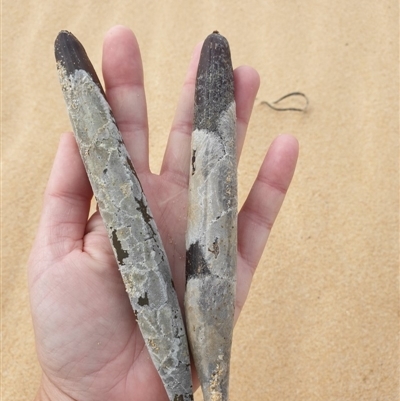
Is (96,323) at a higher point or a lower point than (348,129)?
lower

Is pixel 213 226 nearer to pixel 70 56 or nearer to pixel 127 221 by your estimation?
pixel 127 221

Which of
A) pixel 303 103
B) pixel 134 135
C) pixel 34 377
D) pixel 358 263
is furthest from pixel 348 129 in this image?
pixel 34 377

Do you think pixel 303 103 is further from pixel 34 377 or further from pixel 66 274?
pixel 34 377

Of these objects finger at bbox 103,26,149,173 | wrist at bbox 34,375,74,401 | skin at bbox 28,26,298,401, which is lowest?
wrist at bbox 34,375,74,401

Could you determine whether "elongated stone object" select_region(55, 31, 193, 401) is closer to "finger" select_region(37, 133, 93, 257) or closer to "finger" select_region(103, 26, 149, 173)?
"finger" select_region(37, 133, 93, 257)

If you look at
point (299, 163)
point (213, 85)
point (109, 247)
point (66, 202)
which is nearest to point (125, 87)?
point (213, 85)

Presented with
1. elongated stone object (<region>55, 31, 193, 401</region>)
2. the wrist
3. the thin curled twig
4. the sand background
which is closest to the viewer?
elongated stone object (<region>55, 31, 193, 401</region>)

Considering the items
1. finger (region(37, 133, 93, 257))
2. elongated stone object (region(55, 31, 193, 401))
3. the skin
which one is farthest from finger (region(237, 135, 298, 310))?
finger (region(37, 133, 93, 257))
